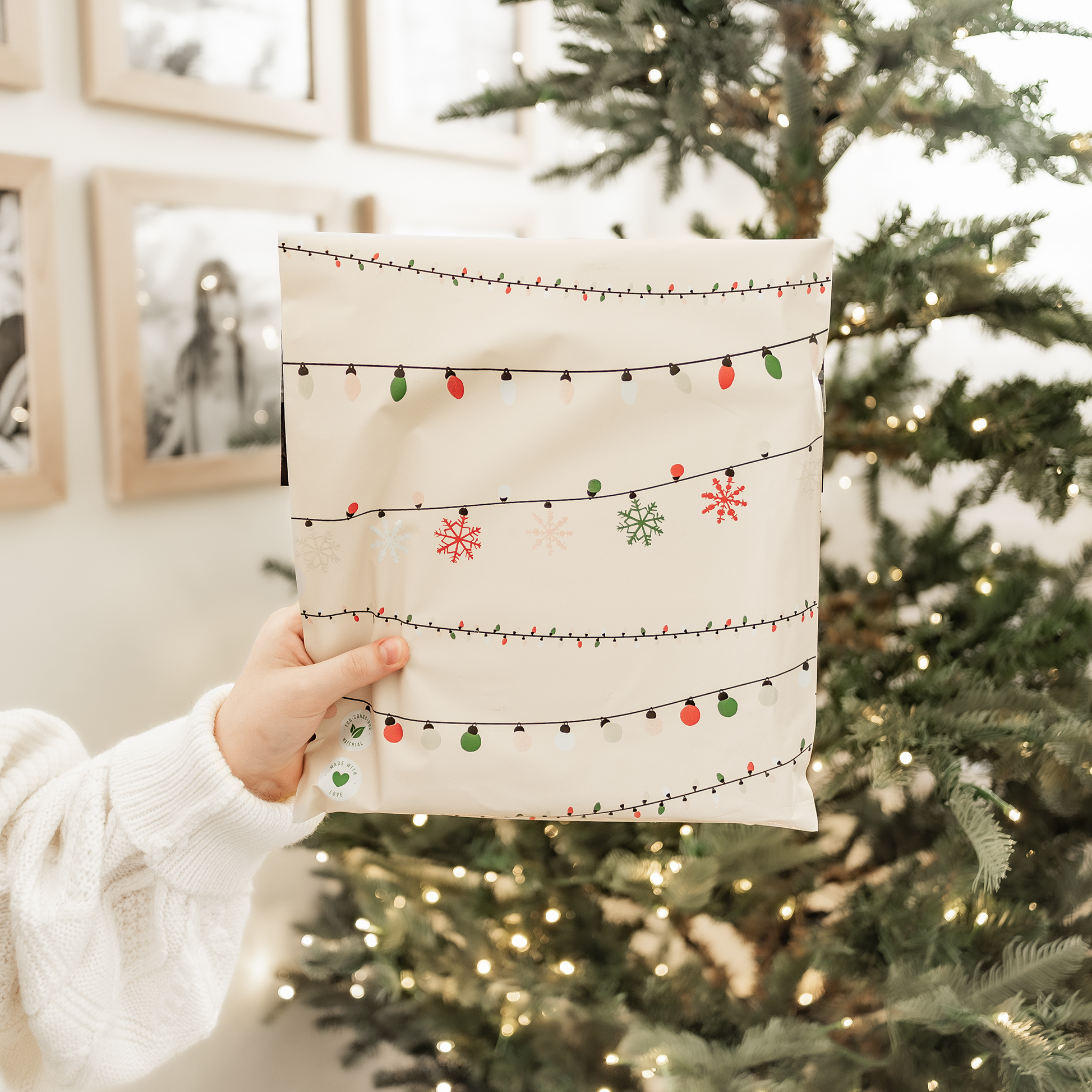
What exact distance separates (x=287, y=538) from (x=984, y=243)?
3.44 ft

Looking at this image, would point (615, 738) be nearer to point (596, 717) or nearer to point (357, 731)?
point (596, 717)

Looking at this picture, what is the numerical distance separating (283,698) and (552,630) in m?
0.19

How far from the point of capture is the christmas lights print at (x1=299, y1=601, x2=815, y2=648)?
57cm

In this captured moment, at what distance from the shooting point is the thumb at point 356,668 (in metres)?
0.57

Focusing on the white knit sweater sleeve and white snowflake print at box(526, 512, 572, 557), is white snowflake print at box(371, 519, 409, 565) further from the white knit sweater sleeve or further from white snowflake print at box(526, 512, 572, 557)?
the white knit sweater sleeve

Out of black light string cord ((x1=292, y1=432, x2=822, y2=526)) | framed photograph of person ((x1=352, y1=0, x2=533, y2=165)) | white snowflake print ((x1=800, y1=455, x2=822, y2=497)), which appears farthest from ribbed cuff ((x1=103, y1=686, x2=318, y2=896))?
framed photograph of person ((x1=352, y1=0, x2=533, y2=165))

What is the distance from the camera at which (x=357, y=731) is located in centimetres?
60

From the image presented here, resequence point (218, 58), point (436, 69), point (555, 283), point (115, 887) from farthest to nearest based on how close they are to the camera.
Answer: point (436, 69) < point (218, 58) < point (115, 887) < point (555, 283)

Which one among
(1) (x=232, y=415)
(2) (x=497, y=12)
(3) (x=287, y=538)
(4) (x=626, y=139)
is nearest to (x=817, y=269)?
(4) (x=626, y=139)

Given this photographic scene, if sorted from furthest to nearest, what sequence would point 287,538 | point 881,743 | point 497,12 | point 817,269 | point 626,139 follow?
point 497,12
point 287,538
point 626,139
point 881,743
point 817,269

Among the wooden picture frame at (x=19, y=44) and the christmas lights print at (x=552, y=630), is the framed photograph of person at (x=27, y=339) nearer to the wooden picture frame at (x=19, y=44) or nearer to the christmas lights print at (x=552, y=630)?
the wooden picture frame at (x=19, y=44)

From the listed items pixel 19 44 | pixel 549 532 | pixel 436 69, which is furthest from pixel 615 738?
pixel 436 69

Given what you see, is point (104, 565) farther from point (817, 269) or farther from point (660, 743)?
point (817, 269)

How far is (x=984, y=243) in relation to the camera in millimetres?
840
